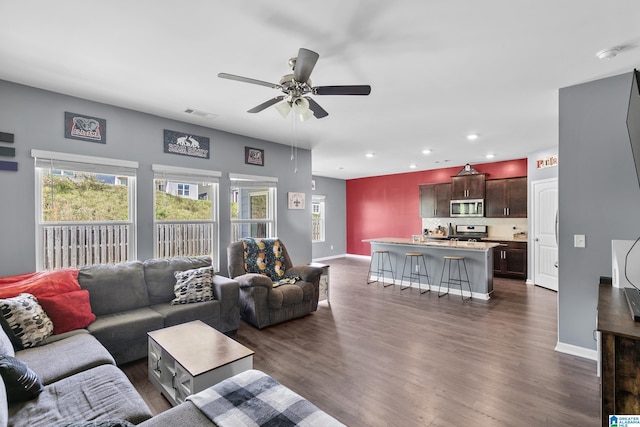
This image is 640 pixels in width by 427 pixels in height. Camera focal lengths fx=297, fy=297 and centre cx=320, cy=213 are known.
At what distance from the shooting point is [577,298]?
9.65ft

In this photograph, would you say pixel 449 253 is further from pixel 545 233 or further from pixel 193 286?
pixel 193 286

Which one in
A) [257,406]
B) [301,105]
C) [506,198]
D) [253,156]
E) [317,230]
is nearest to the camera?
[257,406]

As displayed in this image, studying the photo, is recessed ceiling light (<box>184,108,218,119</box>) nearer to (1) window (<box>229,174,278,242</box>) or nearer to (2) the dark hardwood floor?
(1) window (<box>229,174,278,242</box>)

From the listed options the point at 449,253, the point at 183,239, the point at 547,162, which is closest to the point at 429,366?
the point at 449,253

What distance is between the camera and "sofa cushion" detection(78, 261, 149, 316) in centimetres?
292

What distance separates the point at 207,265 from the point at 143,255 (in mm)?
759

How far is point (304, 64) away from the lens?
2.02m

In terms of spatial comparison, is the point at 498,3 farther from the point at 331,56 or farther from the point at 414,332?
the point at 414,332

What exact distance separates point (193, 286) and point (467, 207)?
651 cm

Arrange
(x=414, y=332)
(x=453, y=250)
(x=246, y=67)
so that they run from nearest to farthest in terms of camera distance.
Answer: (x=246, y=67), (x=414, y=332), (x=453, y=250)

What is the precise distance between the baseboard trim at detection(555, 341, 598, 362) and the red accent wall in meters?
4.94

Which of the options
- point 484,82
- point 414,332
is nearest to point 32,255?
point 414,332

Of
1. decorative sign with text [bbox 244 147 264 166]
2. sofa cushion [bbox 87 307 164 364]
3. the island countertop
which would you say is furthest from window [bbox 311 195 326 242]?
sofa cushion [bbox 87 307 164 364]

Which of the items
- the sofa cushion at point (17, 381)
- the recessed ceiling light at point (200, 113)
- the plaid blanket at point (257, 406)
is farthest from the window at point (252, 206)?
the plaid blanket at point (257, 406)
